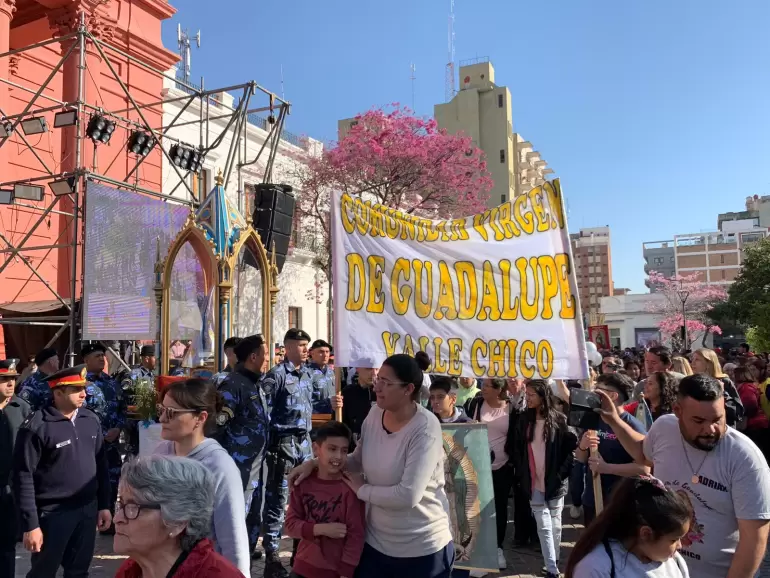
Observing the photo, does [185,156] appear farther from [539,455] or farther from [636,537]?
[636,537]

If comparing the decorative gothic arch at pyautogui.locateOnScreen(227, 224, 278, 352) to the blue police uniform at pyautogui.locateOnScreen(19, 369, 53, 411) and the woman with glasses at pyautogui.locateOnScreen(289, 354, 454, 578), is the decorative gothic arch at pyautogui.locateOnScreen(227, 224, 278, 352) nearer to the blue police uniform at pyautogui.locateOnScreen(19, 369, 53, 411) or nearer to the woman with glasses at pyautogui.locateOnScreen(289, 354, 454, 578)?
the blue police uniform at pyautogui.locateOnScreen(19, 369, 53, 411)

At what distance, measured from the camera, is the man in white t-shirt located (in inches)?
106

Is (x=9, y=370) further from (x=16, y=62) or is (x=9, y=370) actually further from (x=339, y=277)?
(x=16, y=62)

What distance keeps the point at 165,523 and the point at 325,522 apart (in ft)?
4.91

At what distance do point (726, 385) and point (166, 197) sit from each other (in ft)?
36.5

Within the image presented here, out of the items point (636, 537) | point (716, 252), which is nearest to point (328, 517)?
point (636, 537)

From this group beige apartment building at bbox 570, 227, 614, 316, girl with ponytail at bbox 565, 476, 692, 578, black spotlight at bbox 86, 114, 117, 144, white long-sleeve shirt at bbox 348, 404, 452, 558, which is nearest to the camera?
girl with ponytail at bbox 565, 476, 692, 578

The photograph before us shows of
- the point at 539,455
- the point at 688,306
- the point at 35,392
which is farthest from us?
the point at 688,306

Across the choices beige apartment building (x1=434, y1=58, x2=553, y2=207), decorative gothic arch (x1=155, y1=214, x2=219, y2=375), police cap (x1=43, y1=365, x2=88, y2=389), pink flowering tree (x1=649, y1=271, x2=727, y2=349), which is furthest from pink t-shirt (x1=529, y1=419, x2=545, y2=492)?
pink flowering tree (x1=649, y1=271, x2=727, y2=349)

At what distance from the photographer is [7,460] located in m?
4.74

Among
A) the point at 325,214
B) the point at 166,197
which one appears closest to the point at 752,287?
the point at 325,214

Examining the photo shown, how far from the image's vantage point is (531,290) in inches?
184

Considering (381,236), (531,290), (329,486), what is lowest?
(329,486)

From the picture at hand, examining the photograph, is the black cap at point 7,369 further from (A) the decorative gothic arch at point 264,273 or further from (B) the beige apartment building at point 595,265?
(B) the beige apartment building at point 595,265
